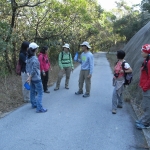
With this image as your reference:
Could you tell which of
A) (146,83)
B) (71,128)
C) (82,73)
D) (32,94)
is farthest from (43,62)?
(146,83)

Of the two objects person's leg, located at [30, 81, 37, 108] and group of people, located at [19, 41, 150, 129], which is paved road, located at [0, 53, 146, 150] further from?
group of people, located at [19, 41, 150, 129]

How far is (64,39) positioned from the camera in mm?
16141

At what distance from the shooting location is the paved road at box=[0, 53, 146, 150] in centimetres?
447

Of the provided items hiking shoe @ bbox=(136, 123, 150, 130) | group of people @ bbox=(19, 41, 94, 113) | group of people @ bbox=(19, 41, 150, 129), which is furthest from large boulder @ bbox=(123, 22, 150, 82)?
hiking shoe @ bbox=(136, 123, 150, 130)

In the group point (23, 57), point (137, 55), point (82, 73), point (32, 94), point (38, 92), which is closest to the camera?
point (38, 92)

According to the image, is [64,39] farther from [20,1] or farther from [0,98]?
[0,98]

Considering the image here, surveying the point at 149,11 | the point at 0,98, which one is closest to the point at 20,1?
the point at 0,98

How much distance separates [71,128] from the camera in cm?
532

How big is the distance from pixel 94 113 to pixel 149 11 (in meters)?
21.4

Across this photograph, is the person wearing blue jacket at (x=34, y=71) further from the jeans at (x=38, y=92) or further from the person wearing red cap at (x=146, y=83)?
the person wearing red cap at (x=146, y=83)

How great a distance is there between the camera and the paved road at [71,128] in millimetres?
4473

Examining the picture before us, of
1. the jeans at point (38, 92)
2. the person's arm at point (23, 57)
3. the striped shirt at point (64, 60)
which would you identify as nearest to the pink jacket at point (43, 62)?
the striped shirt at point (64, 60)

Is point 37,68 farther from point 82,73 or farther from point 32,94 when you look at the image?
point 82,73

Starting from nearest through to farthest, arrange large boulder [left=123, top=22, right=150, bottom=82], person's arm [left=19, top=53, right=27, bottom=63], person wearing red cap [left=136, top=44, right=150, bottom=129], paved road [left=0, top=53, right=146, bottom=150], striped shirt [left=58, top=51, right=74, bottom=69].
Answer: paved road [left=0, top=53, right=146, bottom=150] → person wearing red cap [left=136, top=44, right=150, bottom=129] → person's arm [left=19, top=53, right=27, bottom=63] → striped shirt [left=58, top=51, right=74, bottom=69] → large boulder [left=123, top=22, right=150, bottom=82]
